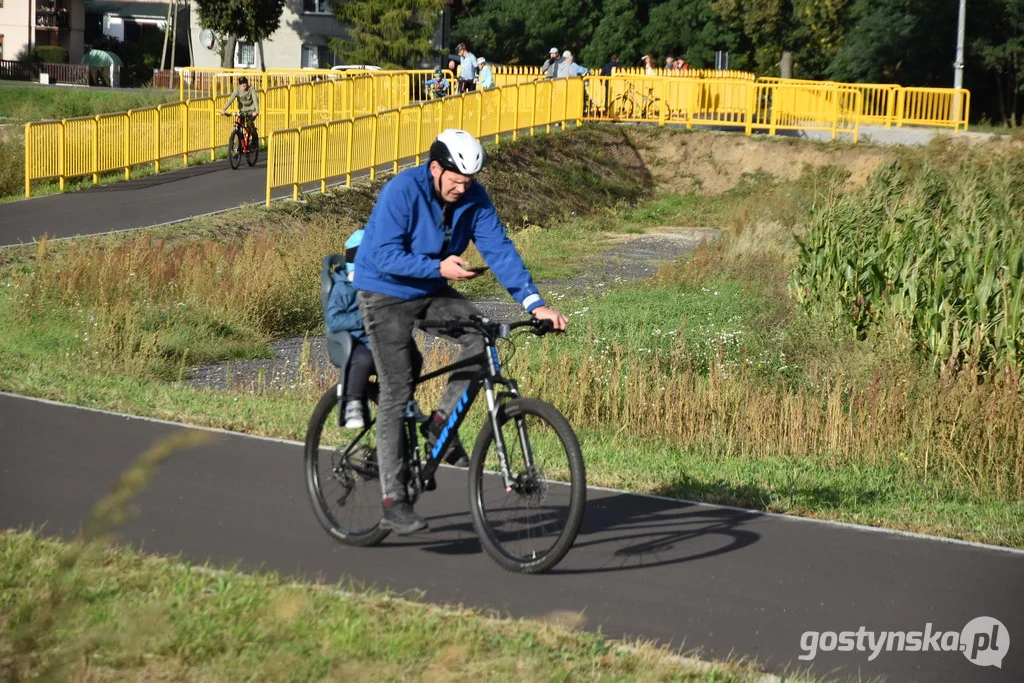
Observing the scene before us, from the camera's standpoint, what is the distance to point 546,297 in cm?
1927

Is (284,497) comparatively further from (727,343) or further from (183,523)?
(727,343)

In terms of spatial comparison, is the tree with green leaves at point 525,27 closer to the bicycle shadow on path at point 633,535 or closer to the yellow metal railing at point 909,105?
the yellow metal railing at point 909,105

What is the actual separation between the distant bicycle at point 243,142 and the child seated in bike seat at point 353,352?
72.0 feet

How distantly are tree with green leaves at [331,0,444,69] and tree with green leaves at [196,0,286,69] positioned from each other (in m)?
2.87

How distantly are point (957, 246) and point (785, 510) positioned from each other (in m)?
6.54

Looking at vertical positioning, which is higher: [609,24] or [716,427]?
[609,24]

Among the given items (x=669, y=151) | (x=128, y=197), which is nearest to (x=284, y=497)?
(x=128, y=197)

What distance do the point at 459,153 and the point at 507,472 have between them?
1.40m

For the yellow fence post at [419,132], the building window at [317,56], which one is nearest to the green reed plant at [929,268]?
the yellow fence post at [419,132]

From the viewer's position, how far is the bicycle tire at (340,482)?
6500mm

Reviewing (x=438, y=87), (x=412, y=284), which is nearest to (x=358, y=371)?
(x=412, y=284)

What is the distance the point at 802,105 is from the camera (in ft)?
122

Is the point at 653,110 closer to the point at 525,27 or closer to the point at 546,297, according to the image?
the point at 546,297

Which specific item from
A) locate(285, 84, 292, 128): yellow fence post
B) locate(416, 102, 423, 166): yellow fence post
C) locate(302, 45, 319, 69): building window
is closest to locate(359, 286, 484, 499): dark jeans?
locate(416, 102, 423, 166): yellow fence post
